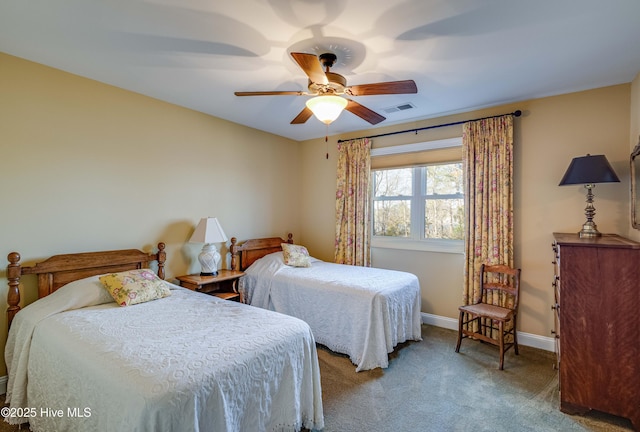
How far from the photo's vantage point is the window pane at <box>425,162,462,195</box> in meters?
3.67

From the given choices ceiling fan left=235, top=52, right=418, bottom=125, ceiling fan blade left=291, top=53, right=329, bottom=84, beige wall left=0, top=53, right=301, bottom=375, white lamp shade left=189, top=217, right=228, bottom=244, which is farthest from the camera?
white lamp shade left=189, top=217, right=228, bottom=244

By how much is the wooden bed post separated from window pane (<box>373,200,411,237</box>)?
3.70 m

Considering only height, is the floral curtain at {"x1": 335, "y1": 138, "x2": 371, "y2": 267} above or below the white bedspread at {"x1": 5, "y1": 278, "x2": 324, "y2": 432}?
above

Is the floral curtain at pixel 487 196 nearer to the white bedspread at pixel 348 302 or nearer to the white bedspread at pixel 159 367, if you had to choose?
the white bedspread at pixel 348 302

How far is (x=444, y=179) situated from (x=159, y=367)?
3.51 m

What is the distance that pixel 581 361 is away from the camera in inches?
85.0

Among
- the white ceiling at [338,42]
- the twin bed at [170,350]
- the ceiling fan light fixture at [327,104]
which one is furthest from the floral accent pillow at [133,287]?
the ceiling fan light fixture at [327,104]

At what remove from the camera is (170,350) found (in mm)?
1581

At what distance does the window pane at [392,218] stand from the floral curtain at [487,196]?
2.59ft

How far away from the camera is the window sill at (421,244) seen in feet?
11.9

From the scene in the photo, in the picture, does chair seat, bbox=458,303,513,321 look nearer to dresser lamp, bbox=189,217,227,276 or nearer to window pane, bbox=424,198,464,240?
window pane, bbox=424,198,464,240

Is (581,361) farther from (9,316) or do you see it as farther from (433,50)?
(9,316)

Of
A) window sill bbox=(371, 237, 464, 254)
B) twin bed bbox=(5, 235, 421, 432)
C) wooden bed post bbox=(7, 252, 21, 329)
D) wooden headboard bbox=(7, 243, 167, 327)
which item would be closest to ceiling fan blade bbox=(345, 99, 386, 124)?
twin bed bbox=(5, 235, 421, 432)

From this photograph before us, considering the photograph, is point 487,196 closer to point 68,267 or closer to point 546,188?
point 546,188
